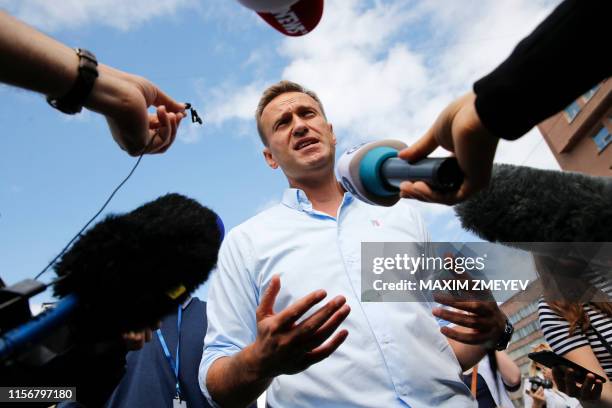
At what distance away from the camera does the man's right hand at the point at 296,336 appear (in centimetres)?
150

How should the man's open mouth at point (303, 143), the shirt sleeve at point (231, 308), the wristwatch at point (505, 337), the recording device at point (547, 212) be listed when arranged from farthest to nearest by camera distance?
the man's open mouth at point (303, 143) → the wristwatch at point (505, 337) → the shirt sleeve at point (231, 308) → the recording device at point (547, 212)

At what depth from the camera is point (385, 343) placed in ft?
6.34

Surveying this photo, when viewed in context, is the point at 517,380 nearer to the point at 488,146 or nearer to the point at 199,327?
the point at 199,327

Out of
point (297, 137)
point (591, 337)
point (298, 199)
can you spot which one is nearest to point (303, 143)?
point (297, 137)

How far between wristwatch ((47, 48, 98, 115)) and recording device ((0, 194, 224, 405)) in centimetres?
36

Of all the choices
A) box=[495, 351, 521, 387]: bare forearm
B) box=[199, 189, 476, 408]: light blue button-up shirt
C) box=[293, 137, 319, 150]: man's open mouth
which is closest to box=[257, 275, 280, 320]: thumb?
box=[199, 189, 476, 408]: light blue button-up shirt

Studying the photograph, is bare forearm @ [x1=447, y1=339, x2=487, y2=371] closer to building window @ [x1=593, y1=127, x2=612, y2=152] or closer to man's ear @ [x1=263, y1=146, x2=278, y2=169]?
man's ear @ [x1=263, y1=146, x2=278, y2=169]

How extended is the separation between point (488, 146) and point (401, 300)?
1138 mm

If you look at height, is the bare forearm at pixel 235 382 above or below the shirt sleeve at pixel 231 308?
below

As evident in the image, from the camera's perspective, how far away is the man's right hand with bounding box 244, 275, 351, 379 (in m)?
1.50

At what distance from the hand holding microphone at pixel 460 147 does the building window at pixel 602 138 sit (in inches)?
1168

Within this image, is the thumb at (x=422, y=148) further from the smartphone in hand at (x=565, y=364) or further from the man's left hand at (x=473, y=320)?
the smartphone in hand at (x=565, y=364)

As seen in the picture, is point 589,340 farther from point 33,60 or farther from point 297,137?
point 33,60

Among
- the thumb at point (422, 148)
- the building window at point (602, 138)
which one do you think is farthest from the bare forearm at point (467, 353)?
the building window at point (602, 138)
